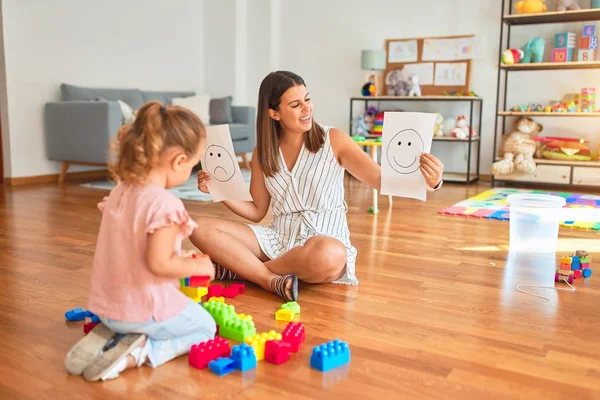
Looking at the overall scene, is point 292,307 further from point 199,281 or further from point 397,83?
point 397,83

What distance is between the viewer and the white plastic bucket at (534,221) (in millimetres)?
2428

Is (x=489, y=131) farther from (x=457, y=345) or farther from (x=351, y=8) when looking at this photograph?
(x=457, y=345)

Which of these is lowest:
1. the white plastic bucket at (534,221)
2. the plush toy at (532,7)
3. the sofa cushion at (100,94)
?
the white plastic bucket at (534,221)

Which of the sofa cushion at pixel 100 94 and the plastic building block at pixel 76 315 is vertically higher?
the sofa cushion at pixel 100 94

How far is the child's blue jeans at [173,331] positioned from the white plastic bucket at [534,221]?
151 centimetres

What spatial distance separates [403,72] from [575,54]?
145 centimetres

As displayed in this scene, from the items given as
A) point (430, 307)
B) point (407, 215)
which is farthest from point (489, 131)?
point (430, 307)

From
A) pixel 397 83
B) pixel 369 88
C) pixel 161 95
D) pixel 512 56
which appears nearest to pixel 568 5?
pixel 512 56

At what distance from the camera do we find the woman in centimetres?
192

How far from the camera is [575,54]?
4.88 m

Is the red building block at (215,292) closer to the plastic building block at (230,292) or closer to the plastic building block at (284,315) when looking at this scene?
the plastic building block at (230,292)

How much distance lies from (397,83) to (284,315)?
4175 mm

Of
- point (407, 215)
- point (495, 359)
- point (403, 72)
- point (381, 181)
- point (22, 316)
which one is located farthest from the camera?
point (403, 72)

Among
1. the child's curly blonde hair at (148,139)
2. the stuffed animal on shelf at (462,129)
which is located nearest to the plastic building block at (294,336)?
the child's curly blonde hair at (148,139)
